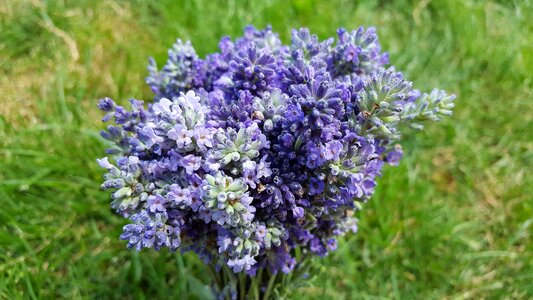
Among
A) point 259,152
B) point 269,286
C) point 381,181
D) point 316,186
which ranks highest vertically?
point 381,181

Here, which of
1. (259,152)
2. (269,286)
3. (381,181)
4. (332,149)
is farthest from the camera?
(381,181)

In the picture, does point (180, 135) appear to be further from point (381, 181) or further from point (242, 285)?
point (381, 181)

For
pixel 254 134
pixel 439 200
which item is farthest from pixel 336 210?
pixel 439 200

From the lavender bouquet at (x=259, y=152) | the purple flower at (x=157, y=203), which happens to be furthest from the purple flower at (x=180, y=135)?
the purple flower at (x=157, y=203)

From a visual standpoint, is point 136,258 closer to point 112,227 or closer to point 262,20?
point 112,227

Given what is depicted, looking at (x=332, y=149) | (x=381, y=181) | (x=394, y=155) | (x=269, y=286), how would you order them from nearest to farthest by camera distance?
(x=332, y=149)
(x=394, y=155)
(x=269, y=286)
(x=381, y=181)

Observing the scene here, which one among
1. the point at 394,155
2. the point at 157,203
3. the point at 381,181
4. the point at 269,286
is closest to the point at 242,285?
the point at 269,286
